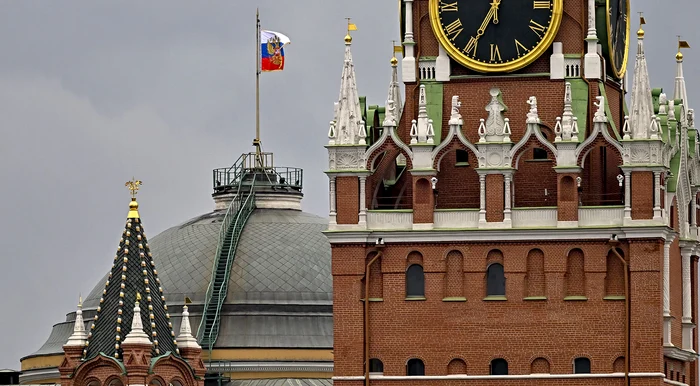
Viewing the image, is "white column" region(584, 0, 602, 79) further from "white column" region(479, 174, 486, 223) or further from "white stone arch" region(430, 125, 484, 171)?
"white column" region(479, 174, 486, 223)

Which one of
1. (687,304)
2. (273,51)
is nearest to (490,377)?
(687,304)

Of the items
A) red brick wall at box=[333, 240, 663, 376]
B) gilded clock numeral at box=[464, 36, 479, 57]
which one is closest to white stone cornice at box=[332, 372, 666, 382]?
red brick wall at box=[333, 240, 663, 376]

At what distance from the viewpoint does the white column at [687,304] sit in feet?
424

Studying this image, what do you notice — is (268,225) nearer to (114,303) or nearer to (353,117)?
(114,303)

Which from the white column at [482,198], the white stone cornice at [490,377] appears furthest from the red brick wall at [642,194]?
the white stone cornice at [490,377]

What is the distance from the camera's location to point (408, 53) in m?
128

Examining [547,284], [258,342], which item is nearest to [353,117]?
[547,284]

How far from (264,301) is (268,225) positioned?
16.8 feet

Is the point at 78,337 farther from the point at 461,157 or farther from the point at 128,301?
the point at 461,157

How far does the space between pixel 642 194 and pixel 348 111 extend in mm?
11581

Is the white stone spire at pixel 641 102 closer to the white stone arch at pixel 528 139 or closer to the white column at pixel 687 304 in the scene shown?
the white stone arch at pixel 528 139

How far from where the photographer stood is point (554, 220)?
→ 12369 centimetres

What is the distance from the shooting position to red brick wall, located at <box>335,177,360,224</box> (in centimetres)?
12488

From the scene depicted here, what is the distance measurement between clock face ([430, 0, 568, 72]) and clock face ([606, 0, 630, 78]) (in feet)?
9.48
